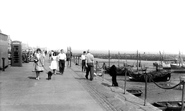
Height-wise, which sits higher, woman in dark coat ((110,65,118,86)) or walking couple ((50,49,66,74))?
walking couple ((50,49,66,74))

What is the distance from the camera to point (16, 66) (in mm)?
24203

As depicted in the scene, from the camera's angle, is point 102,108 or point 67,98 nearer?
point 102,108

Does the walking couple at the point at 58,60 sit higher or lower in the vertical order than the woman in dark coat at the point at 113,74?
higher

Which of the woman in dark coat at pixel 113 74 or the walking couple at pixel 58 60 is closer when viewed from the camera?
the woman in dark coat at pixel 113 74

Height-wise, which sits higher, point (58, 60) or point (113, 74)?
point (58, 60)

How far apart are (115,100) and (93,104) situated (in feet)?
3.71

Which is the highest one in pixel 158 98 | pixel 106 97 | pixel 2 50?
pixel 2 50

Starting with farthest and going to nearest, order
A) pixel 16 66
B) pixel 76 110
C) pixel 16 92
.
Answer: pixel 16 66, pixel 16 92, pixel 76 110

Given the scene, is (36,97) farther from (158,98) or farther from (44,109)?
(158,98)

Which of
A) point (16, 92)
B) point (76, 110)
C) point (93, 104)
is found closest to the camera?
point (76, 110)

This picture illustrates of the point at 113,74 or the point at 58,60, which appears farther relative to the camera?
the point at 58,60

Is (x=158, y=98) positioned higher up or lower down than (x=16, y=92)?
lower down

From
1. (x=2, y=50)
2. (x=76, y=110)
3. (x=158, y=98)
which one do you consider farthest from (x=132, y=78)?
(x=76, y=110)

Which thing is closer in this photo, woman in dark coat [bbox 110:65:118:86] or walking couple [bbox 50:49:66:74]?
woman in dark coat [bbox 110:65:118:86]
